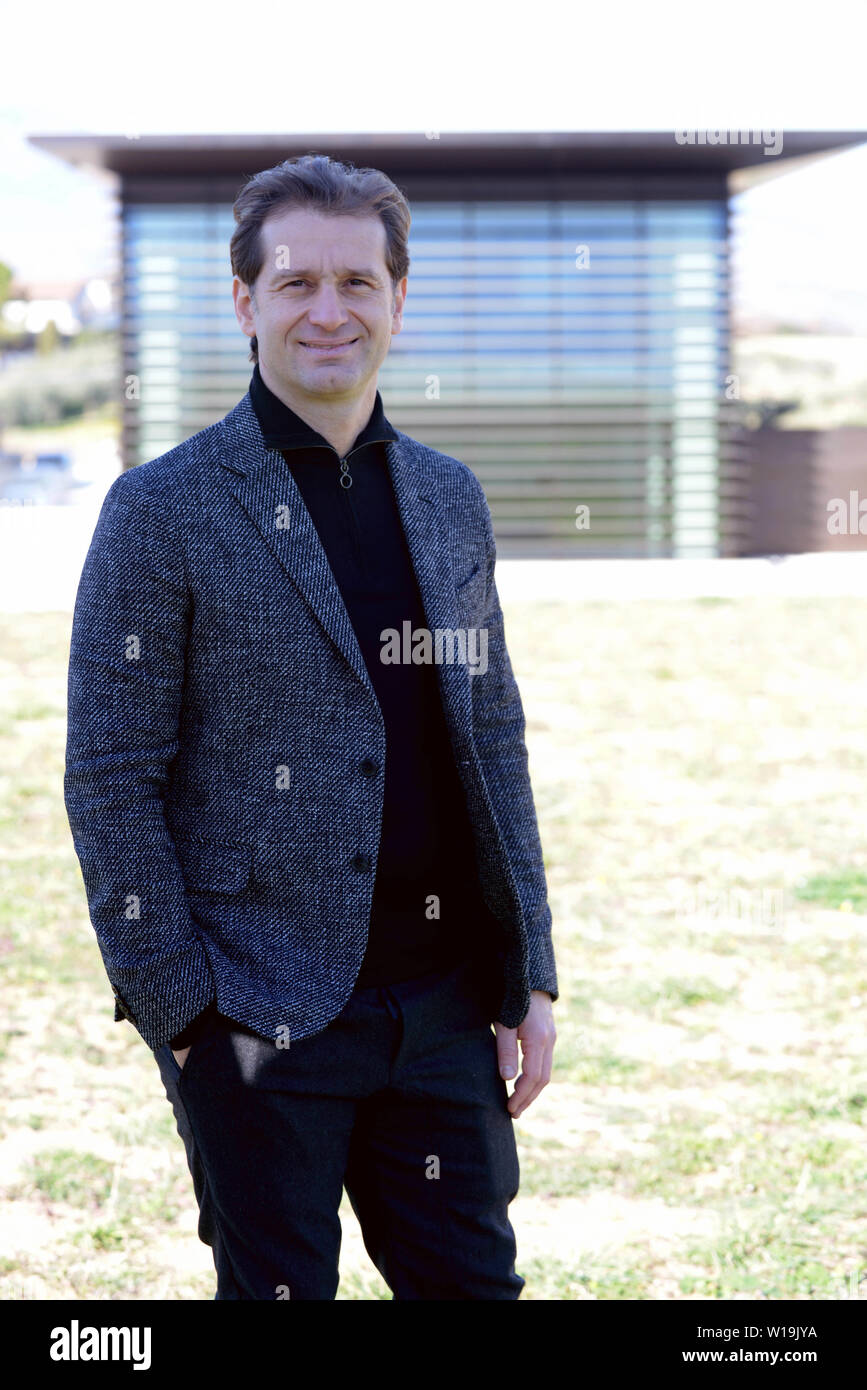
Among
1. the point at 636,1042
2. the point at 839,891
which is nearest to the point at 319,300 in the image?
the point at 636,1042

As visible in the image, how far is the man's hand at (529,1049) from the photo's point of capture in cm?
A: 219

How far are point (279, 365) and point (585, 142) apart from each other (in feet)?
40.0

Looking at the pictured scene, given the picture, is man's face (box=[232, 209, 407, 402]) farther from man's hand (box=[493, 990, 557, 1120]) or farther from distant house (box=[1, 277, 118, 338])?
distant house (box=[1, 277, 118, 338])

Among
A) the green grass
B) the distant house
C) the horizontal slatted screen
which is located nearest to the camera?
the green grass

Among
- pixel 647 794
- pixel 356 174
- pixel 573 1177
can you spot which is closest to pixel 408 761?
pixel 356 174

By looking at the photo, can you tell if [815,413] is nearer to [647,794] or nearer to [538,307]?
[538,307]

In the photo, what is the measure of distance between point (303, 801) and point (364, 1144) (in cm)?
54

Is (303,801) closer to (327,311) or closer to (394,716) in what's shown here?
(394,716)

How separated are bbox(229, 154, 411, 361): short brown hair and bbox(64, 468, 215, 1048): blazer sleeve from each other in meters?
0.42

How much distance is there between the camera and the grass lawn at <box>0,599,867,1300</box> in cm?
335

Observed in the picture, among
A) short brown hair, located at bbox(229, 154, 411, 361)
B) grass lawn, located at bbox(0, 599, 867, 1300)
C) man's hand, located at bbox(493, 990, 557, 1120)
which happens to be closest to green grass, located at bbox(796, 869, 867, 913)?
grass lawn, located at bbox(0, 599, 867, 1300)

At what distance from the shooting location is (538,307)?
48.7 feet

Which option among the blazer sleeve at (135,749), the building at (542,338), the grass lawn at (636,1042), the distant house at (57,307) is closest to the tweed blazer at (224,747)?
the blazer sleeve at (135,749)
